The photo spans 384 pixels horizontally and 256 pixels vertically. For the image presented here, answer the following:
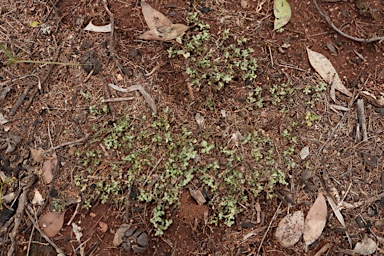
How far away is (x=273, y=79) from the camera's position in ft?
9.06

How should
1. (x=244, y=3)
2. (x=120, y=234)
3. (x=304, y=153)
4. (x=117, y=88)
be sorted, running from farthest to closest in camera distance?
(x=244, y=3), (x=117, y=88), (x=304, y=153), (x=120, y=234)

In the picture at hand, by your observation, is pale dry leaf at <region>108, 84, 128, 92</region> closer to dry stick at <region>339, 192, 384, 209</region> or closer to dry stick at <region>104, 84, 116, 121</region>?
dry stick at <region>104, 84, 116, 121</region>

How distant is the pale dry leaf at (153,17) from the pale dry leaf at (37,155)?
46.2 inches

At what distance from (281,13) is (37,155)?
6.61 ft

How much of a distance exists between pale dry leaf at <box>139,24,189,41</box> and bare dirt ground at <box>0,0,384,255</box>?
0.06m

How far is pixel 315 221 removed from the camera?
102 inches

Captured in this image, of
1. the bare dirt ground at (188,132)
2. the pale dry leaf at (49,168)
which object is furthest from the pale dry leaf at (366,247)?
the pale dry leaf at (49,168)

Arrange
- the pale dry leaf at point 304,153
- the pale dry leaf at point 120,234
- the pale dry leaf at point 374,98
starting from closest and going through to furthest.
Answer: the pale dry leaf at point 120,234 → the pale dry leaf at point 304,153 → the pale dry leaf at point 374,98

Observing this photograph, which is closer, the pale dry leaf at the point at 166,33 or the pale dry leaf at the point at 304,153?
the pale dry leaf at the point at 304,153

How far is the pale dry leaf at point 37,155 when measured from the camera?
273 centimetres

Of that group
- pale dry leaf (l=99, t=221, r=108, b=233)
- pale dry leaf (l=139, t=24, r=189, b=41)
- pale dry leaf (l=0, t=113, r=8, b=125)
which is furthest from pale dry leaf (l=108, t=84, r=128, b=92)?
pale dry leaf (l=99, t=221, r=108, b=233)

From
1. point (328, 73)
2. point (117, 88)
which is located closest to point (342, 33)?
point (328, 73)

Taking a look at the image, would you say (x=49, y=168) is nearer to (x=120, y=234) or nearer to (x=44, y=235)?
(x=44, y=235)

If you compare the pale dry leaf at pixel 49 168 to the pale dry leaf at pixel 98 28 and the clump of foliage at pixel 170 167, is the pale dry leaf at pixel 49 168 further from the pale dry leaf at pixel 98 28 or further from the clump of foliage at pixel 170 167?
the pale dry leaf at pixel 98 28
